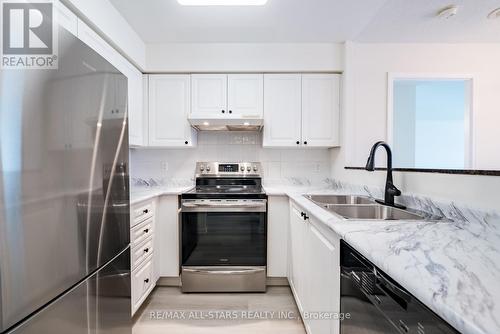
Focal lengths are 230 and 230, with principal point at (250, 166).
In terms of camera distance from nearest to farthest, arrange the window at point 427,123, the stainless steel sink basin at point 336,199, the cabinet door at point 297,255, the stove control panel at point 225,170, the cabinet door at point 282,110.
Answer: the cabinet door at point 297,255, the stainless steel sink basin at point 336,199, the cabinet door at point 282,110, the stove control panel at point 225,170, the window at point 427,123

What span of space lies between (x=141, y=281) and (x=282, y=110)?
207 centimetres

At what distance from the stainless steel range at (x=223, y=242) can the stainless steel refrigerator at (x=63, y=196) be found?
922 mm

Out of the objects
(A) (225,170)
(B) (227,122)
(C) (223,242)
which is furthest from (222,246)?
(B) (227,122)

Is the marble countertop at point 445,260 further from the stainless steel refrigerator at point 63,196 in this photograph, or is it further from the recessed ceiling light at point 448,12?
the recessed ceiling light at point 448,12

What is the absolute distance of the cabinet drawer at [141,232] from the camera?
1.73 meters

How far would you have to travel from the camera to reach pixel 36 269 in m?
0.75

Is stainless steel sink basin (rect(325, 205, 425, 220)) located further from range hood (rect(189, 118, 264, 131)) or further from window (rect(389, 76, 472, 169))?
window (rect(389, 76, 472, 169))

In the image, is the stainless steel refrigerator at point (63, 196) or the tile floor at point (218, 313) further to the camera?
the tile floor at point (218, 313)

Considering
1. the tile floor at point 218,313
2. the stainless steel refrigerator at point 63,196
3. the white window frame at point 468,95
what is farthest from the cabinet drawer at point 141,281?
the white window frame at point 468,95

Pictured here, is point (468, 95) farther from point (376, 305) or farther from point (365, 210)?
point (376, 305)

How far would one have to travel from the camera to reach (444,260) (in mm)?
650

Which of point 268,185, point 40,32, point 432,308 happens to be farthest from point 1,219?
point 268,185

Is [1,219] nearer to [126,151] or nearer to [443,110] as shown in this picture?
[126,151]

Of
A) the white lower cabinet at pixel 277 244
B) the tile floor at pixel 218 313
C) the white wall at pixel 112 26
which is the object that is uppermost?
the white wall at pixel 112 26
